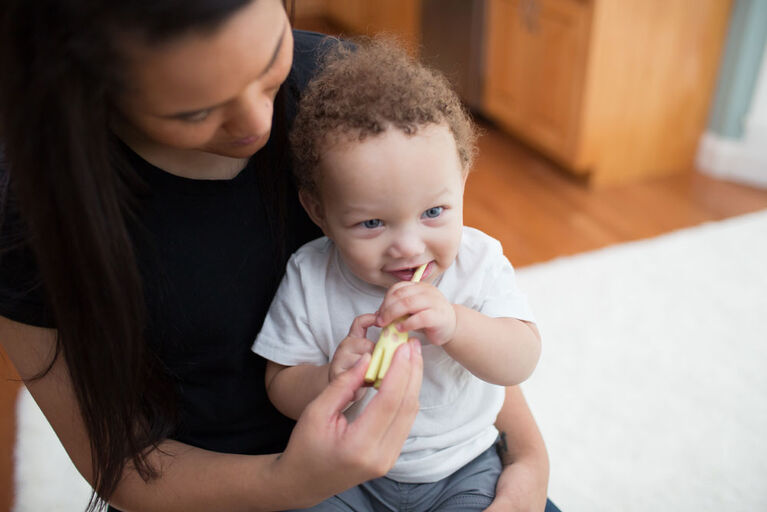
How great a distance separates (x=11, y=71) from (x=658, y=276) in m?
1.98

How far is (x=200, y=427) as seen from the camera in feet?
2.95

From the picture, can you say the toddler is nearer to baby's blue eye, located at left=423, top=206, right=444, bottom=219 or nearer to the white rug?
baby's blue eye, located at left=423, top=206, right=444, bottom=219

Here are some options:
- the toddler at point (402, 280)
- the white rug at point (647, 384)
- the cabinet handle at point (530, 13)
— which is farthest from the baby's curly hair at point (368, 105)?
the cabinet handle at point (530, 13)

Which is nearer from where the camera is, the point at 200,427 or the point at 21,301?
the point at 21,301

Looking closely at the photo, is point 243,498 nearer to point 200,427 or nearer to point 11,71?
point 200,427

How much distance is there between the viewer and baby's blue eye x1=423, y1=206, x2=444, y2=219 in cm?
82

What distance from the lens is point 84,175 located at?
0.62 metres

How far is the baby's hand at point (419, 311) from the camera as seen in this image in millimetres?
746

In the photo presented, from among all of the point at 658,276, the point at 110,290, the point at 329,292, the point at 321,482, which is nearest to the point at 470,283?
the point at 329,292

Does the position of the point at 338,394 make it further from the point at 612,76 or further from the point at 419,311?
the point at 612,76

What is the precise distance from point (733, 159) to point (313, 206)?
2390mm

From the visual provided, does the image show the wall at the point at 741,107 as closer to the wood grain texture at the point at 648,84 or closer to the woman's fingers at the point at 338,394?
the wood grain texture at the point at 648,84

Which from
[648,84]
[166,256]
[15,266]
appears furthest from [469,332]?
[648,84]

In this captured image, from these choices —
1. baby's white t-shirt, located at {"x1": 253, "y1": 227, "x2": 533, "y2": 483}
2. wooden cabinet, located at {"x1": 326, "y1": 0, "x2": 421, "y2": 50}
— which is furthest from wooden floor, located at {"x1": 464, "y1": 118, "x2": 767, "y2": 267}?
baby's white t-shirt, located at {"x1": 253, "y1": 227, "x2": 533, "y2": 483}
